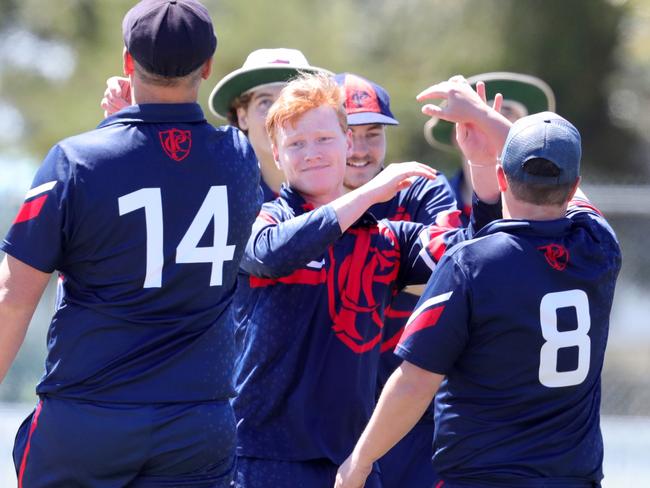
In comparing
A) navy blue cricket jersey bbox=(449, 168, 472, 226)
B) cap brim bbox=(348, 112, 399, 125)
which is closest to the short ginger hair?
cap brim bbox=(348, 112, 399, 125)

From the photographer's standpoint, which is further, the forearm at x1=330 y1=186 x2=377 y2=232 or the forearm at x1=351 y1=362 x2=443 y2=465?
the forearm at x1=330 y1=186 x2=377 y2=232

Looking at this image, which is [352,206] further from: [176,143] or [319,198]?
[176,143]

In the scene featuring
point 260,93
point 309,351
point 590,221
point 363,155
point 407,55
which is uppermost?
point 407,55

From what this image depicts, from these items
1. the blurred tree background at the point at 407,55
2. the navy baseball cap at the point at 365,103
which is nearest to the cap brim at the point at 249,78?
the navy baseball cap at the point at 365,103

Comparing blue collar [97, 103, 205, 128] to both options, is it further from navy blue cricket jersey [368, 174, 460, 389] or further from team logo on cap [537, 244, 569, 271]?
navy blue cricket jersey [368, 174, 460, 389]

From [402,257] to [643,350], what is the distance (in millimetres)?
7317

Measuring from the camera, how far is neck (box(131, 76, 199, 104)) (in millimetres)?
3076

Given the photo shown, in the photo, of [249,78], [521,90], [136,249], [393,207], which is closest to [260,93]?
[249,78]

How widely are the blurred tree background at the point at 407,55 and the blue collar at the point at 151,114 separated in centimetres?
1357

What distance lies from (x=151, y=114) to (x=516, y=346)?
3.70 feet

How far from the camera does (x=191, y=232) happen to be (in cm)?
303

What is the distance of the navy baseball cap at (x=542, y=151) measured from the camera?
3.09 meters

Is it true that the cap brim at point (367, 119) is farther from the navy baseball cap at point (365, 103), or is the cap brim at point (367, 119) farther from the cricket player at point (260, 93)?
the cricket player at point (260, 93)

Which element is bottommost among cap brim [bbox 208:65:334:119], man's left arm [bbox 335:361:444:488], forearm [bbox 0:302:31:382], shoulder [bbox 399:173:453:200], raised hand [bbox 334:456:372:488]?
raised hand [bbox 334:456:372:488]
